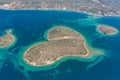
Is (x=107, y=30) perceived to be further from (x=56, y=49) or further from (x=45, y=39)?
(x=56, y=49)

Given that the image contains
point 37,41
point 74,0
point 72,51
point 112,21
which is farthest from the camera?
point 74,0

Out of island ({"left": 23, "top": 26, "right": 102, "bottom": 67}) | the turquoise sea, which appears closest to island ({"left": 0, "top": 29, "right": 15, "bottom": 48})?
the turquoise sea

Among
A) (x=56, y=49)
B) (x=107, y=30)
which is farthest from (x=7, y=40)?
(x=107, y=30)

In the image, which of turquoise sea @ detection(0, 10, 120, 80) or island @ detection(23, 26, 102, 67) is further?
island @ detection(23, 26, 102, 67)

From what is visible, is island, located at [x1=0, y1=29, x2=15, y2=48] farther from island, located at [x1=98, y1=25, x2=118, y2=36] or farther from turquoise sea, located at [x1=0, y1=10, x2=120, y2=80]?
island, located at [x1=98, y1=25, x2=118, y2=36]

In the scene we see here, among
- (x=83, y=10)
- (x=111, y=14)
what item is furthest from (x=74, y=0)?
(x=111, y=14)

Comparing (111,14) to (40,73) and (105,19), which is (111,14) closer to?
(105,19)

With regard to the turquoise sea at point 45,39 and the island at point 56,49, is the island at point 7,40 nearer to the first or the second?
the turquoise sea at point 45,39
